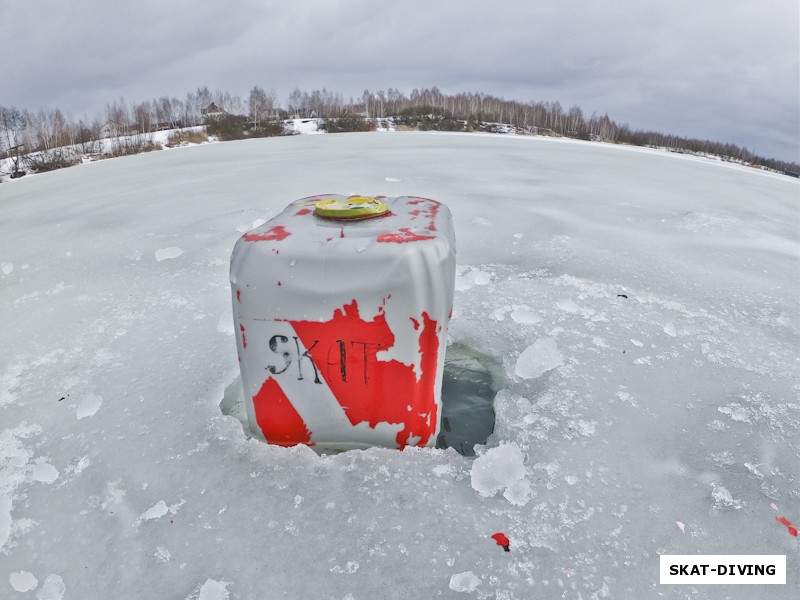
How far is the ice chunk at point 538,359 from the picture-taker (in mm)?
1609

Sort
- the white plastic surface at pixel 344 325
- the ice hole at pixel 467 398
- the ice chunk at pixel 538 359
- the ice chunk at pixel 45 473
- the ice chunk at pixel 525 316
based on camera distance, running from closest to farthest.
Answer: the white plastic surface at pixel 344 325 < the ice chunk at pixel 45 473 < the ice hole at pixel 467 398 < the ice chunk at pixel 538 359 < the ice chunk at pixel 525 316

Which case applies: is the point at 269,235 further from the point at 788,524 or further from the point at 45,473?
the point at 788,524

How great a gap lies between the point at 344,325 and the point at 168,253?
2.11 meters

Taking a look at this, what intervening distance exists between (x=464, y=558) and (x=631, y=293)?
5.55 ft

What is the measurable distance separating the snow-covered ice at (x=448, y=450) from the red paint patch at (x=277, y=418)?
0.05m

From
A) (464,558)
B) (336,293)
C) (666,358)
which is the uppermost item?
(336,293)

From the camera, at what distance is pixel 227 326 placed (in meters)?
1.91

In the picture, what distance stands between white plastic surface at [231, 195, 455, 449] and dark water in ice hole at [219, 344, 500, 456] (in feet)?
0.40

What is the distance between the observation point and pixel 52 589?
960 millimetres

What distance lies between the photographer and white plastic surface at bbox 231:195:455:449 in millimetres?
1062

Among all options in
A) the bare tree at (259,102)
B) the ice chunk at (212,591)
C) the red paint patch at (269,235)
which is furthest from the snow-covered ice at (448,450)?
the bare tree at (259,102)

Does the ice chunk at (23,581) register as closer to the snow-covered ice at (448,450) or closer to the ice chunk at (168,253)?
the snow-covered ice at (448,450)

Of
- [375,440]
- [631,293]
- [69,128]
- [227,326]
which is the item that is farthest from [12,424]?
[69,128]

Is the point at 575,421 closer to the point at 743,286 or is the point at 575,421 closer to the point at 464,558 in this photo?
the point at 464,558
